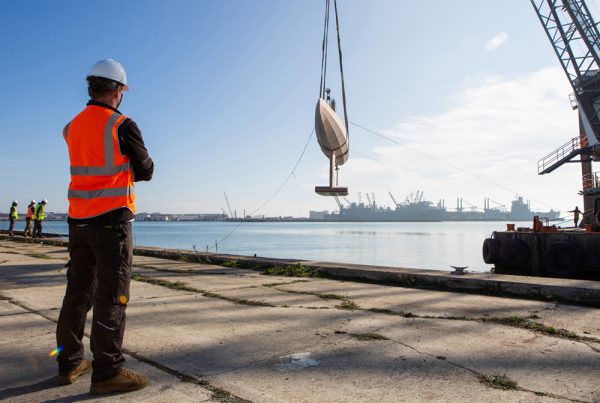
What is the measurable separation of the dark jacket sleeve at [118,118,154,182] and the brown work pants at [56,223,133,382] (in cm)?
36

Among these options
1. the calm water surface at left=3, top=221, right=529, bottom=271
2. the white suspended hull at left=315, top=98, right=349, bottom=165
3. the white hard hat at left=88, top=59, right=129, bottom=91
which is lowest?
the calm water surface at left=3, top=221, right=529, bottom=271

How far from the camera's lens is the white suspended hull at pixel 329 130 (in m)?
17.9

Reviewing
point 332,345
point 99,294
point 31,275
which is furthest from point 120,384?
point 31,275

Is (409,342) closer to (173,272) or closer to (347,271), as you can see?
(347,271)

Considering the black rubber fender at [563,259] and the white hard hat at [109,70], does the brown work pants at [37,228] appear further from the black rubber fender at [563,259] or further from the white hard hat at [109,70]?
the black rubber fender at [563,259]

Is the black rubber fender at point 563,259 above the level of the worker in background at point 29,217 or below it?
below

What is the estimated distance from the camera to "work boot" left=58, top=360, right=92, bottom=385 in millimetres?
2516

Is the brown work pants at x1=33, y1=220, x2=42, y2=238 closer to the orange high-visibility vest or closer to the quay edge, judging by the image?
the quay edge

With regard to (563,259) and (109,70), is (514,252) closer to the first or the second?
(563,259)

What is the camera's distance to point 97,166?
8.41 ft

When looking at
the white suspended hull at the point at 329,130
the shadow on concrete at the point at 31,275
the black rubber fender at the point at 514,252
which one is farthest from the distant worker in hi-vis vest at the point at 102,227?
the black rubber fender at the point at 514,252

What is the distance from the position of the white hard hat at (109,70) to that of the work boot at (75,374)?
183 cm

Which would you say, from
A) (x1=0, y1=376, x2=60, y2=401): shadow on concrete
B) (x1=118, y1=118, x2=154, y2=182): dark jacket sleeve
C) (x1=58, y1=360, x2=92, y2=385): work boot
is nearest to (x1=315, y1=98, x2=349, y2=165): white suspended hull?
(x1=118, y1=118, x2=154, y2=182): dark jacket sleeve

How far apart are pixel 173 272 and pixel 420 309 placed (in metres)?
5.00
